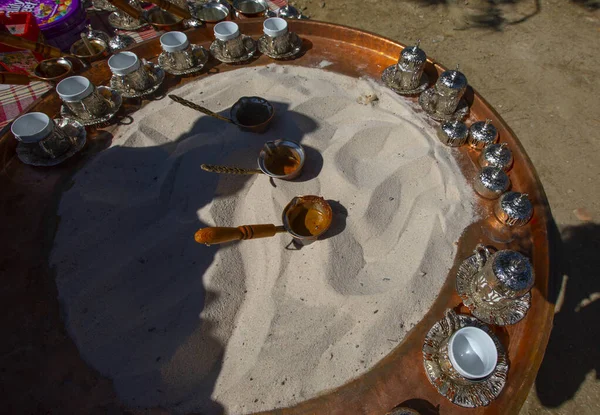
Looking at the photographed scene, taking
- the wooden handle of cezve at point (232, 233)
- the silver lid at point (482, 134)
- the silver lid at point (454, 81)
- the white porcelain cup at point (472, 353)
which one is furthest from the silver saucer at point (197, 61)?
the white porcelain cup at point (472, 353)

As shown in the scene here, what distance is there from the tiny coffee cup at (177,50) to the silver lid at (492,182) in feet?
4.91

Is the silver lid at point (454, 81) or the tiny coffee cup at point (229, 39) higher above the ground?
the silver lid at point (454, 81)

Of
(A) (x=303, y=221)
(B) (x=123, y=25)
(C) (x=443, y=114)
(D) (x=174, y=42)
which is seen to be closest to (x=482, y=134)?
(C) (x=443, y=114)

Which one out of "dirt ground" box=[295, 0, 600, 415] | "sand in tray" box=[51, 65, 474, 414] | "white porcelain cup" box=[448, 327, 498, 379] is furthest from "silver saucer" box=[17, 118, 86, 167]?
"dirt ground" box=[295, 0, 600, 415]

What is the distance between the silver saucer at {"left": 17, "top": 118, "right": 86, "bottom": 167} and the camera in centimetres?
153

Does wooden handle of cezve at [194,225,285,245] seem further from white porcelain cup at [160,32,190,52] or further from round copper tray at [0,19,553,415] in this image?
white porcelain cup at [160,32,190,52]

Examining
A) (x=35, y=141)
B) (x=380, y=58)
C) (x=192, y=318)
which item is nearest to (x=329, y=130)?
(x=380, y=58)

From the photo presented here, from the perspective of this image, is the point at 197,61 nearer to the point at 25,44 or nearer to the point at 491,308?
the point at 25,44

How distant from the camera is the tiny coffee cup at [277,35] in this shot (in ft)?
5.99

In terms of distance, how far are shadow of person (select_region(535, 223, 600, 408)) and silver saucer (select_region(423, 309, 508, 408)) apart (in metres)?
0.89

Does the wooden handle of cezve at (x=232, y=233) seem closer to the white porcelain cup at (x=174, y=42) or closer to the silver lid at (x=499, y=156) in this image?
the silver lid at (x=499, y=156)

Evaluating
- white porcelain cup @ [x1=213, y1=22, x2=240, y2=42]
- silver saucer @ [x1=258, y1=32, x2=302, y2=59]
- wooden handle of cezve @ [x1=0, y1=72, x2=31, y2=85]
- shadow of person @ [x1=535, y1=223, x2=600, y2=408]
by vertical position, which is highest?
white porcelain cup @ [x1=213, y1=22, x2=240, y2=42]

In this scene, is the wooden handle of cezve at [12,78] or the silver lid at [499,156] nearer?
the silver lid at [499,156]

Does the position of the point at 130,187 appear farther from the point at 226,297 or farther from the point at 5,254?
the point at 226,297
